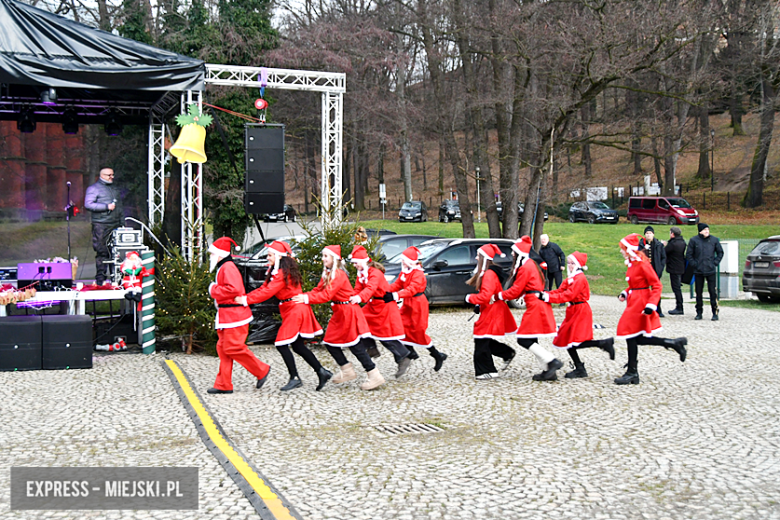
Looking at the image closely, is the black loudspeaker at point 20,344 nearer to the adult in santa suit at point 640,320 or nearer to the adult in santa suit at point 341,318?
the adult in santa suit at point 341,318

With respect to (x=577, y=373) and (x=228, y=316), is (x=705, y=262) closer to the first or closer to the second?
(x=577, y=373)

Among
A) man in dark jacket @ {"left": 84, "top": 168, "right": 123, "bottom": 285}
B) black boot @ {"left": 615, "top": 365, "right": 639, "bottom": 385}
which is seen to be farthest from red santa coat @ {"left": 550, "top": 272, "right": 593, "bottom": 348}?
man in dark jacket @ {"left": 84, "top": 168, "right": 123, "bottom": 285}

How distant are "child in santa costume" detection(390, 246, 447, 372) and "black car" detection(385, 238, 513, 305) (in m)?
5.76

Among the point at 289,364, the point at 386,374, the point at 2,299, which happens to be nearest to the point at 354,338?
the point at 289,364

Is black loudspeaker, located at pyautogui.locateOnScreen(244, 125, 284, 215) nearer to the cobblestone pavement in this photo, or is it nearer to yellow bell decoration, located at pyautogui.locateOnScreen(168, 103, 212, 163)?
yellow bell decoration, located at pyautogui.locateOnScreen(168, 103, 212, 163)

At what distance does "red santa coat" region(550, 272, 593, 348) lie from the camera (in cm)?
848

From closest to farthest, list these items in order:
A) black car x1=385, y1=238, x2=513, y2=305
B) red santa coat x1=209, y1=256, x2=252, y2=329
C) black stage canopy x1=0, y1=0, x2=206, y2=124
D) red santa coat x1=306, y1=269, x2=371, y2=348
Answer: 1. red santa coat x1=209, y1=256, x2=252, y2=329
2. red santa coat x1=306, y1=269, x2=371, y2=348
3. black stage canopy x1=0, y1=0, x2=206, y2=124
4. black car x1=385, y1=238, x2=513, y2=305

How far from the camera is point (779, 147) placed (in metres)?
42.7

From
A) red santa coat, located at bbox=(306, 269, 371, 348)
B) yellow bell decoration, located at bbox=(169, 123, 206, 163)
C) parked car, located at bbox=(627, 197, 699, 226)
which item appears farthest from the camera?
parked car, located at bbox=(627, 197, 699, 226)

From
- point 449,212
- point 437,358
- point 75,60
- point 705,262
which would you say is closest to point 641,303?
point 437,358

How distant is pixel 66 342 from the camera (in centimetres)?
934

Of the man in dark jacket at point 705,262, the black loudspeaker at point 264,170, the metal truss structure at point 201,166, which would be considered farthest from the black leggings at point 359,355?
the man in dark jacket at point 705,262

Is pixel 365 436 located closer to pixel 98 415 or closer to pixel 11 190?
pixel 98 415

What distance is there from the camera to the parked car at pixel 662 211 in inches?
1457
